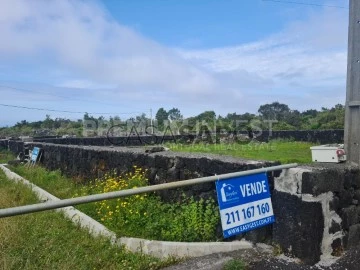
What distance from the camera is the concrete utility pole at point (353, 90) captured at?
13.9 feet

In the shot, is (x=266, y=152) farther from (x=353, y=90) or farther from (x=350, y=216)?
(x=350, y=216)

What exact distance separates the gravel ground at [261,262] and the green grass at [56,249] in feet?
1.06

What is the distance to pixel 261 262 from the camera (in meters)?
3.48

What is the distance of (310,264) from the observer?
3486 millimetres

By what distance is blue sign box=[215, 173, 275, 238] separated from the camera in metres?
3.34

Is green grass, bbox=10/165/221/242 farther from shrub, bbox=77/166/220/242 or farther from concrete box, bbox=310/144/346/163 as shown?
concrete box, bbox=310/144/346/163

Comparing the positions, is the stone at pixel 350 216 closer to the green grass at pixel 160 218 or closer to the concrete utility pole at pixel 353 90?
the concrete utility pole at pixel 353 90

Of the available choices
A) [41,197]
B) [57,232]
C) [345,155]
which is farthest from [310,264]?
[41,197]

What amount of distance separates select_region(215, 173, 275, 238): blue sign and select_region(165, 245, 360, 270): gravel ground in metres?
0.31

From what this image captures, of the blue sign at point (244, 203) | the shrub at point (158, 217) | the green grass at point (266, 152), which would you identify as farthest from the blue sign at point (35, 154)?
the blue sign at point (244, 203)

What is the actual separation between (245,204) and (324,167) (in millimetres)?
1072

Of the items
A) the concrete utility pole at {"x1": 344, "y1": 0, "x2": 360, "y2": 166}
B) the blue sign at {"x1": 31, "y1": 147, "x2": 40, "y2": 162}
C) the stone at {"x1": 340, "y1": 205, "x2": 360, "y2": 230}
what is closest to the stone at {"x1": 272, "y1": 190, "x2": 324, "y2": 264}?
the stone at {"x1": 340, "y1": 205, "x2": 360, "y2": 230}

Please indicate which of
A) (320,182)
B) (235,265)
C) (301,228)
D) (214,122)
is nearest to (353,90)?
(320,182)

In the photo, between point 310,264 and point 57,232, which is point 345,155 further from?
point 57,232
